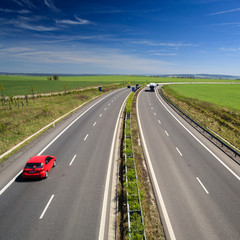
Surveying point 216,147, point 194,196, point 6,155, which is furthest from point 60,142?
point 216,147

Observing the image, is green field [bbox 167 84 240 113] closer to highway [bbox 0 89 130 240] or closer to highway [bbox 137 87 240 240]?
highway [bbox 137 87 240 240]

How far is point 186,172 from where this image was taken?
45.2 ft

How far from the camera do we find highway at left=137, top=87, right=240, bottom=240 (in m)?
8.79

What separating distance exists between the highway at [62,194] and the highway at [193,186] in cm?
380

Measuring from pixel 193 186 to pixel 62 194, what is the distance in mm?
9243

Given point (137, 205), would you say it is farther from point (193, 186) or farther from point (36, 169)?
point (36, 169)

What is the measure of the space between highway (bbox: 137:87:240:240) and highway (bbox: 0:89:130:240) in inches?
150

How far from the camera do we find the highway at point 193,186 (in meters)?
8.79

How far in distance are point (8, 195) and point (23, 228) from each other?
344cm

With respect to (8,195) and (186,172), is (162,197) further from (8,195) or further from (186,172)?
(8,195)

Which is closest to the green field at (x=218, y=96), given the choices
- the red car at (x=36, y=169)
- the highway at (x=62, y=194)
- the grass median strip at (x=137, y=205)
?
the grass median strip at (x=137, y=205)

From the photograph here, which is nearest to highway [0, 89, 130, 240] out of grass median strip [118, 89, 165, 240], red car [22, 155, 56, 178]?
red car [22, 155, 56, 178]

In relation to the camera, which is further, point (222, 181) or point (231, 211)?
point (222, 181)

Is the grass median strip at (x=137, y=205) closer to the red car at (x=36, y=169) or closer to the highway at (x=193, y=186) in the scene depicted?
the highway at (x=193, y=186)
